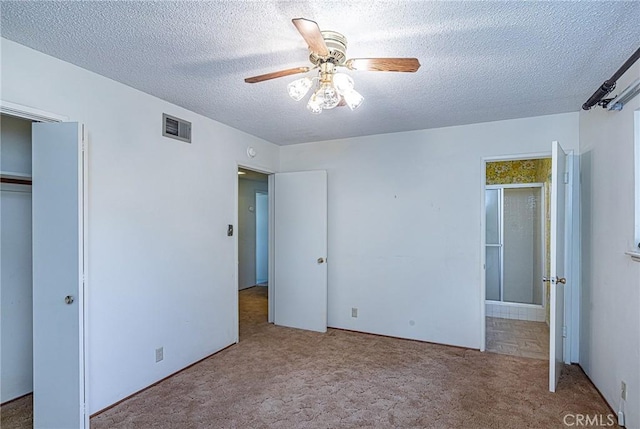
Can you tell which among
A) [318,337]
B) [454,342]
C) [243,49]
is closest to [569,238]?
[454,342]

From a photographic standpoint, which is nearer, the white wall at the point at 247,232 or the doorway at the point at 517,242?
the doorway at the point at 517,242

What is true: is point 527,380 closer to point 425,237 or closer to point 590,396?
point 590,396

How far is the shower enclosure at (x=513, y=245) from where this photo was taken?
500cm

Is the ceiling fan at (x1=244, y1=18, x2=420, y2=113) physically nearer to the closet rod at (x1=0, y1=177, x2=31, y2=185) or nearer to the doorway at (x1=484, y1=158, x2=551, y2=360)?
the closet rod at (x1=0, y1=177, x2=31, y2=185)

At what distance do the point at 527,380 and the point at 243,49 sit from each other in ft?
11.1

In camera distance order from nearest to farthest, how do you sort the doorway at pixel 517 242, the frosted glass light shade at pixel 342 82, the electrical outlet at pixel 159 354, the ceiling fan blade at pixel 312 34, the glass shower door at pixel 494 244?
the ceiling fan blade at pixel 312 34, the frosted glass light shade at pixel 342 82, the electrical outlet at pixel 159 354, the doorway at pixel 517 242, the glass shower door at pixel 494 244

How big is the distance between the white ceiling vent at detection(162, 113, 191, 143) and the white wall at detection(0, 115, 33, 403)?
1001 mm

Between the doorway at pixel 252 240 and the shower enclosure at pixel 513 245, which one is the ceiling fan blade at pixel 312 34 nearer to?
the doorway at pixel 252 240

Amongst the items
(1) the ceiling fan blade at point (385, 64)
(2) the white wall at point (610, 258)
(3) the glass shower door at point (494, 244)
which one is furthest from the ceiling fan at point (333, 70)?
(3) the glass shower door at point (494, 244)

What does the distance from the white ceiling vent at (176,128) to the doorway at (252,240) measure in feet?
8.46

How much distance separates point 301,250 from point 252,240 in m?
2.82

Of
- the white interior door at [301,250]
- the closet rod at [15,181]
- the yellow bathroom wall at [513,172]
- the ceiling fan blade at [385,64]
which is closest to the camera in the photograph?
the ceiling fan blade at [385,64]

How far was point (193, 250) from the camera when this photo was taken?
3.18m

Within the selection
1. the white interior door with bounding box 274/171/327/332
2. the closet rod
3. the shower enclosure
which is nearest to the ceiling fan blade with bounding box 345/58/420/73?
the white interior door with bounding box 274/171/327/332
